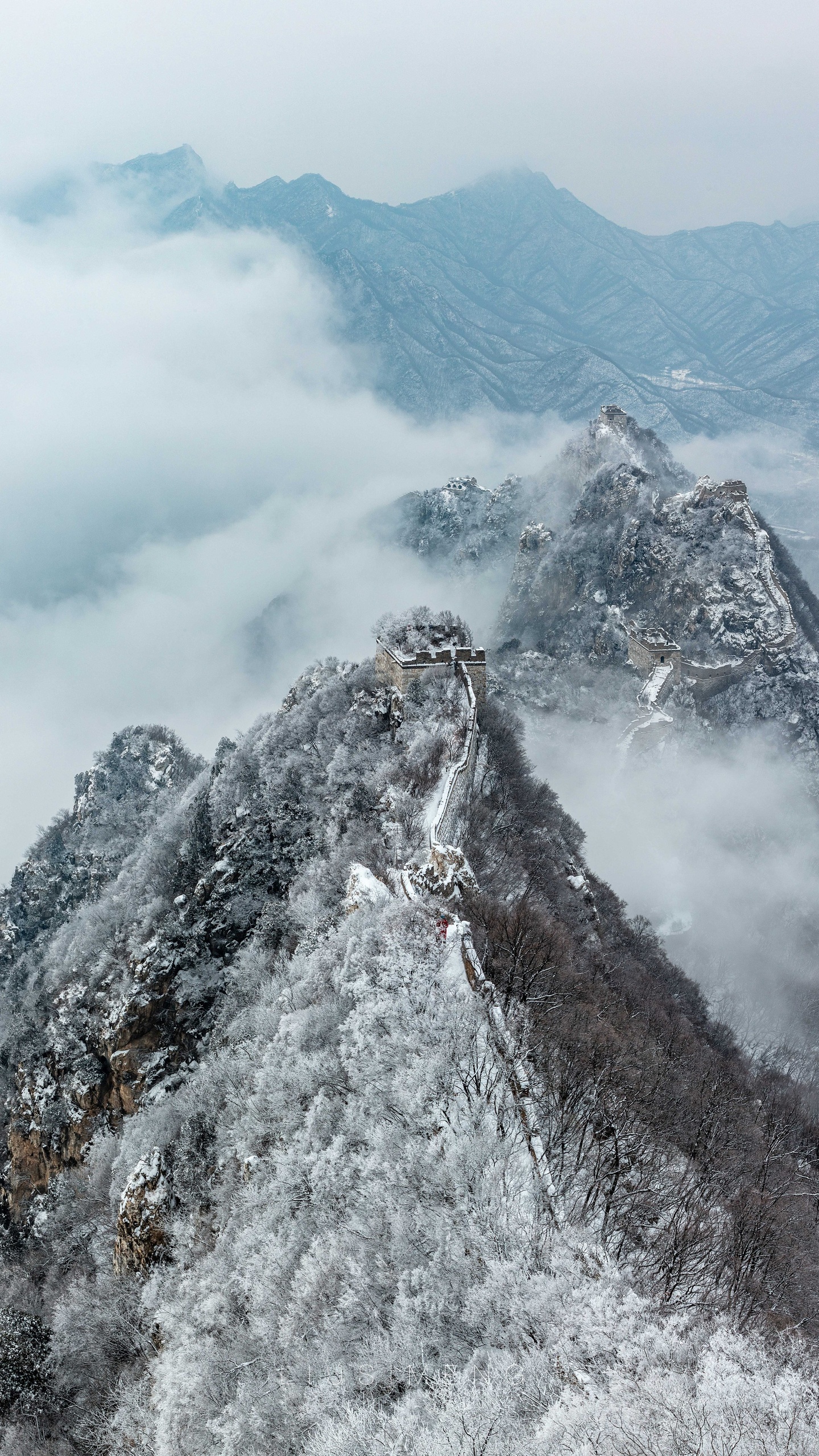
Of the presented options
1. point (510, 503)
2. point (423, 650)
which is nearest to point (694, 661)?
point (423, 650)

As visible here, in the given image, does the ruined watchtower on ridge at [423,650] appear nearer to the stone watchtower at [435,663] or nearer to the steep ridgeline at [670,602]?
the stone watchtower at [435,663]

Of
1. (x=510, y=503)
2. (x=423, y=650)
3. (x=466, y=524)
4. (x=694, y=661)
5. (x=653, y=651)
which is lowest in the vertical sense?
(x=423, y=650)

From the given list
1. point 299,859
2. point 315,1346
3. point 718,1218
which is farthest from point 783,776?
point 315,1346

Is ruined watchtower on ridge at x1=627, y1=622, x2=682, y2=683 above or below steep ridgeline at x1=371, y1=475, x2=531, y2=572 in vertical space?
below

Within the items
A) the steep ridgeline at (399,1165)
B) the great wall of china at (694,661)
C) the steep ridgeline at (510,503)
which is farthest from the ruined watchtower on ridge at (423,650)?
the steep ridgeline at (510,503)

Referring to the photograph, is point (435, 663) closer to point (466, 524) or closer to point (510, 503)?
point (510, 503)

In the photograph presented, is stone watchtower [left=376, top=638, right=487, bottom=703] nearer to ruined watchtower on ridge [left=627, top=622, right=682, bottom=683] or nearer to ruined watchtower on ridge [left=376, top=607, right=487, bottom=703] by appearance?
ruined watchtower on ridge [left=376, top=607, right=487, bottom=703]

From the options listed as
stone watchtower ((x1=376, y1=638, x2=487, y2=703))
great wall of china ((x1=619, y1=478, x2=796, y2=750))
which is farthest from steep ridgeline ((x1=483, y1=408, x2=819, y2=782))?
stone watchtower ((x1=376, y1=638, x2=487, y2=703))
